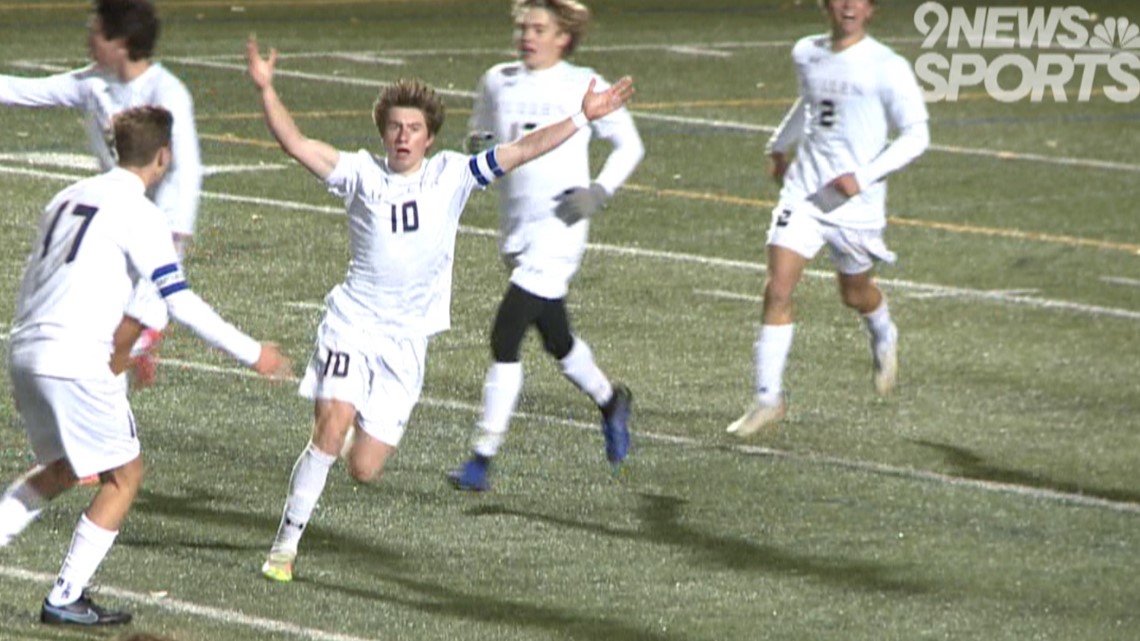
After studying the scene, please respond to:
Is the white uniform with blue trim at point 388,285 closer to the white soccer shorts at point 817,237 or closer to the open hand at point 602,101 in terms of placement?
the open hand at point 602,101

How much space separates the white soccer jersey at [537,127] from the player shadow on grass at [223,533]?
1.58 meters

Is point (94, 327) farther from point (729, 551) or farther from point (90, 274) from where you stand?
point (729, 551)

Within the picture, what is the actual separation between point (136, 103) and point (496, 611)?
2.74 metres

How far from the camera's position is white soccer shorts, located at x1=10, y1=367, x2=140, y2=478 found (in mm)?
8172

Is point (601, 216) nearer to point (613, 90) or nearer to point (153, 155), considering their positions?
point (613, 90)

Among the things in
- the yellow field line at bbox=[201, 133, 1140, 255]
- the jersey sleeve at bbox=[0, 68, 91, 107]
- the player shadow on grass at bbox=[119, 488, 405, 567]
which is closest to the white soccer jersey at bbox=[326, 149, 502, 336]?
the player shadow on grass at bbox=[119, 488, 405, 567]

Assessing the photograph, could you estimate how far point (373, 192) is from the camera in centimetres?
945

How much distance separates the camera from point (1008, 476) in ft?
37.0

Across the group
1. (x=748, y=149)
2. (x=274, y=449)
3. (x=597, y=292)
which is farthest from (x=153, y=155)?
(x=748, y=149)

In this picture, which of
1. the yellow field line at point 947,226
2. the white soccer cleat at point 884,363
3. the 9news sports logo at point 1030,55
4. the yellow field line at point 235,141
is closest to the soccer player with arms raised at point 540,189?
the white soccer cleat at point 884,363

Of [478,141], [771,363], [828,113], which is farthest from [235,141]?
[478,141]

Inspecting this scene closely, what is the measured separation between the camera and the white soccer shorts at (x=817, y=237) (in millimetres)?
11922

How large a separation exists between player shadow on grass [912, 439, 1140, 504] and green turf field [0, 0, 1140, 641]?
0.06 feet

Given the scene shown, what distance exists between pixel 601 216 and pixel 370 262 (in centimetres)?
780
